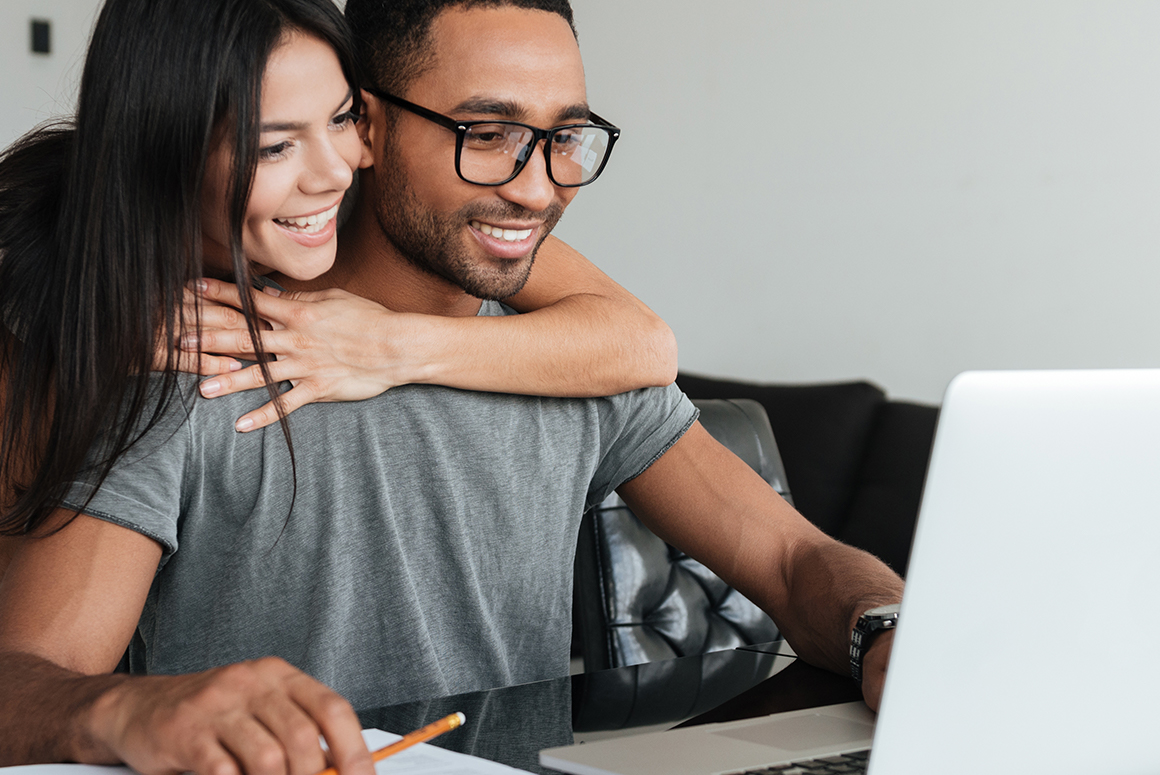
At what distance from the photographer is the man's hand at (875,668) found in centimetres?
96

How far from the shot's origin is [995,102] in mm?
2520

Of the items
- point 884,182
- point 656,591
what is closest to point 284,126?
point 656,591

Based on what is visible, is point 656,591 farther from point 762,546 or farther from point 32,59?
point 32,59

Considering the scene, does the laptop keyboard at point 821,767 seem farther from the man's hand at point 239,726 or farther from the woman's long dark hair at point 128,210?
the woman's long dark hair at point 128,210

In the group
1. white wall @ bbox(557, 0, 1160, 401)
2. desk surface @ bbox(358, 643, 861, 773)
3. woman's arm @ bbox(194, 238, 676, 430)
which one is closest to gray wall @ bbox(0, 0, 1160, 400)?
white wall @ bbox(557, 0, 1160, 401)

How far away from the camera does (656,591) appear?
6.07ft

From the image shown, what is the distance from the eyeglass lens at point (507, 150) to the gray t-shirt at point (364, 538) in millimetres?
243

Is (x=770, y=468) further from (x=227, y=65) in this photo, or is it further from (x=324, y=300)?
(x=227, y=65)

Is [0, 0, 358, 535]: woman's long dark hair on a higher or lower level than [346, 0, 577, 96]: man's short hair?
lower

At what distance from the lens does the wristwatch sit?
1026mm

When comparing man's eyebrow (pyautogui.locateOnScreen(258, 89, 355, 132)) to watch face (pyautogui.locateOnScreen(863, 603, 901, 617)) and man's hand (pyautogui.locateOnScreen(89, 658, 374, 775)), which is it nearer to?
man's hand (pyautogui.locateOnScreen(89, 658, 374, 775))

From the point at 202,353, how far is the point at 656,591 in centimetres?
101

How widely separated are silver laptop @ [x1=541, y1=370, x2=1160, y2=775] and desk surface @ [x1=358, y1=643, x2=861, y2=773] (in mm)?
310

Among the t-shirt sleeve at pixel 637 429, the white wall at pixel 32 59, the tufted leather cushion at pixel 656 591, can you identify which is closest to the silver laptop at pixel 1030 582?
the t-shirt sleeve at pixel 637 429
